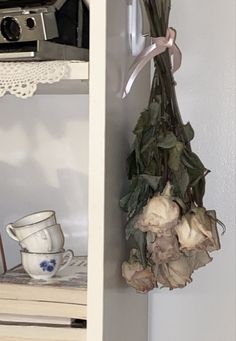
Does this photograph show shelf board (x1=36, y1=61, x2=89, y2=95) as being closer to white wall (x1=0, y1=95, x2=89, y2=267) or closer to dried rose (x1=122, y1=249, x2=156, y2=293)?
white wall (x1=0, y1=95, x2=89, y2=267)

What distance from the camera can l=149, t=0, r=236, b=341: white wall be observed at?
1.26m

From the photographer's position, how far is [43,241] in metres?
1.08

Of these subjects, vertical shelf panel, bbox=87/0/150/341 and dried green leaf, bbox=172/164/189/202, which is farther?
dried green leaf, bbox=172/164/189/202

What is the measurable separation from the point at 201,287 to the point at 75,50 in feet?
1.66

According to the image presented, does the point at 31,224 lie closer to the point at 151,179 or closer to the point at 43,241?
the point at 43,241

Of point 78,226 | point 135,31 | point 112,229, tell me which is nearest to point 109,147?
point 112,229

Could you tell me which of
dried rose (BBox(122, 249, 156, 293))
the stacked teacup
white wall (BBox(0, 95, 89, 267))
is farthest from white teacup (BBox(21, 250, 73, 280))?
white wall (BBox(0, 95, 89, 267))

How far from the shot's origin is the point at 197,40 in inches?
50.0

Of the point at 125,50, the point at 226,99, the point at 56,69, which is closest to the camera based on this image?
the point at 56,69

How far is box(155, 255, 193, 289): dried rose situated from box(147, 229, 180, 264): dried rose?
0.02 meters

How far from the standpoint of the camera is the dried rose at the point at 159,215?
38.7 inches

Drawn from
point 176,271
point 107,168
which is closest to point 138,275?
point 176,271

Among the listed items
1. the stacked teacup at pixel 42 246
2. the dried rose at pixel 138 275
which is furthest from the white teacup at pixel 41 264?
the dried rose at pixel 138 275

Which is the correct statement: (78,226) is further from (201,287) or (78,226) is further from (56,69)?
(56,69)
